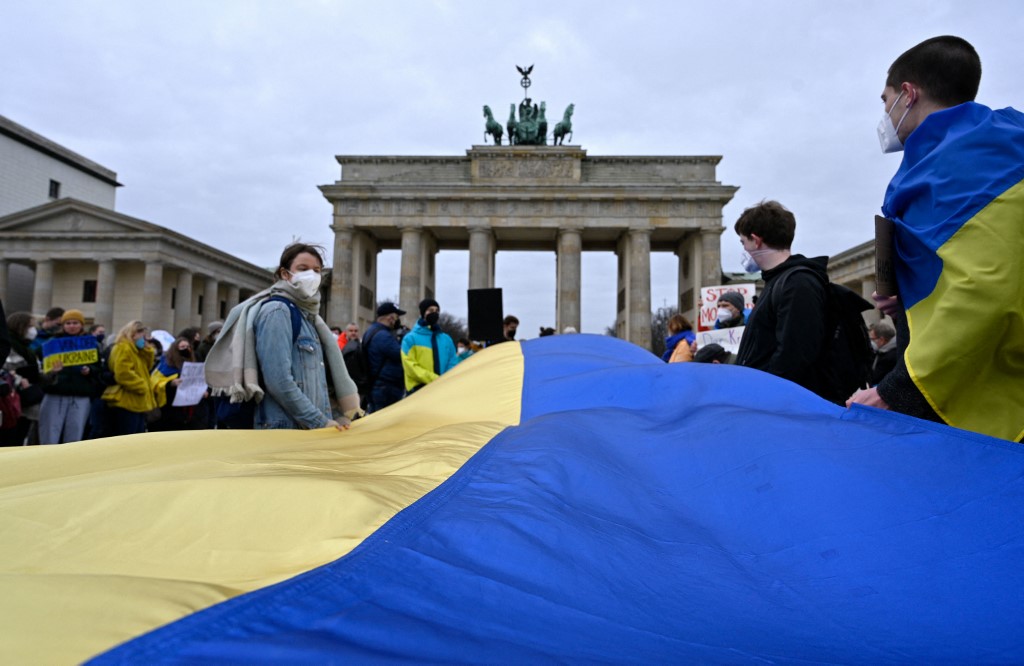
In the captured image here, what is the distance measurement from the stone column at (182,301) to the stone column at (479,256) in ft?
57.7

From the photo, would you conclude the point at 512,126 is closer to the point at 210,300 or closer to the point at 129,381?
the point at 210,300

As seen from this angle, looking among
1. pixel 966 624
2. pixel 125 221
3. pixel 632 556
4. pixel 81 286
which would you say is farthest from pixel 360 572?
pixel 81 286

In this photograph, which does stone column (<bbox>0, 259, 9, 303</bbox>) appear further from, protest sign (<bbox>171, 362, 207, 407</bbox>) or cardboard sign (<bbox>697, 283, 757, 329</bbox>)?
cardboard sign (<bbox>697, 283, 757, 329</bbox>)

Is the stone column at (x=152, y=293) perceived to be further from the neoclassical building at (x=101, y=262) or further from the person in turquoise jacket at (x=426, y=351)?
the person in turquoise jacket at (x=426, y=351)

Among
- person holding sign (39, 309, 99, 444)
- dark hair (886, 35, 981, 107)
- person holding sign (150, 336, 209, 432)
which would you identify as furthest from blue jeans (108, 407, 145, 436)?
dark hair (886, 35, 981, 107)

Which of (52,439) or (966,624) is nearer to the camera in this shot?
(966,624)

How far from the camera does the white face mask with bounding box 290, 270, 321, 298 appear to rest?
13.5 feet

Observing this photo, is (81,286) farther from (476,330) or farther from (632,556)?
(632,556)

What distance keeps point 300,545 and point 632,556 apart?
2.29 ft

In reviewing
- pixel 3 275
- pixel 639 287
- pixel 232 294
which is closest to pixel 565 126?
pixel 639 287

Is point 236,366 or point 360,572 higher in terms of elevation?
point 236,366

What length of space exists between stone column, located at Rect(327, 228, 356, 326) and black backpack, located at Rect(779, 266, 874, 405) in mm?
39841

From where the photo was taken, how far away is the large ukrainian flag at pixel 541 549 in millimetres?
1070

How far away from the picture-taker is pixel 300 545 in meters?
1.47
